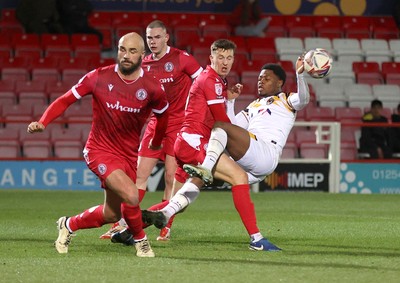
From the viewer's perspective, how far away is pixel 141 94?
830 centimetres

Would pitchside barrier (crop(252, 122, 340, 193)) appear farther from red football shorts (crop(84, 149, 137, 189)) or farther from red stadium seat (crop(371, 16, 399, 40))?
red football shorts (crop(84, 149, 137, 189))

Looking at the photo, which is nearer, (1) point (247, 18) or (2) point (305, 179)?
(2) point (305, 179)

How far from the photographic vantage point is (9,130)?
59.0 feet

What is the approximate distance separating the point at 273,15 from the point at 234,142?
569 inches

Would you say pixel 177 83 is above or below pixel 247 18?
below

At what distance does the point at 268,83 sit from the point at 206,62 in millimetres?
10305

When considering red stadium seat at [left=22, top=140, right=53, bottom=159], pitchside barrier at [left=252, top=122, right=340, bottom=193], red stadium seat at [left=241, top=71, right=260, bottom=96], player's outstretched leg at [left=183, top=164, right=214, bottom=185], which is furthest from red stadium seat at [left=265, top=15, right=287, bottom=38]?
player's outstretched leg at [left=183, top=164, right=214, bottom=185]

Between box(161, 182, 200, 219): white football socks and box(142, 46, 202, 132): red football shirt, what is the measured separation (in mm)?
1233

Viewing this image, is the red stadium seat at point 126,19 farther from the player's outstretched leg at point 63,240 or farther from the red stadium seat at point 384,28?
the player's outstretched leg at point 63,240

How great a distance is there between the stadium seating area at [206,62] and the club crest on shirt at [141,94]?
9335 millimetres

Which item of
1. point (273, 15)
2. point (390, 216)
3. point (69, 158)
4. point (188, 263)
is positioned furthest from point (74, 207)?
point (273, 15)

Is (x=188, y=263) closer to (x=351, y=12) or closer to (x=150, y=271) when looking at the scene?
(x=150, y=271)

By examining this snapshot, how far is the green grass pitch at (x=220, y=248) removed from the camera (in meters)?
7.20

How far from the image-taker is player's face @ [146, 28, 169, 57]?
10000mm
